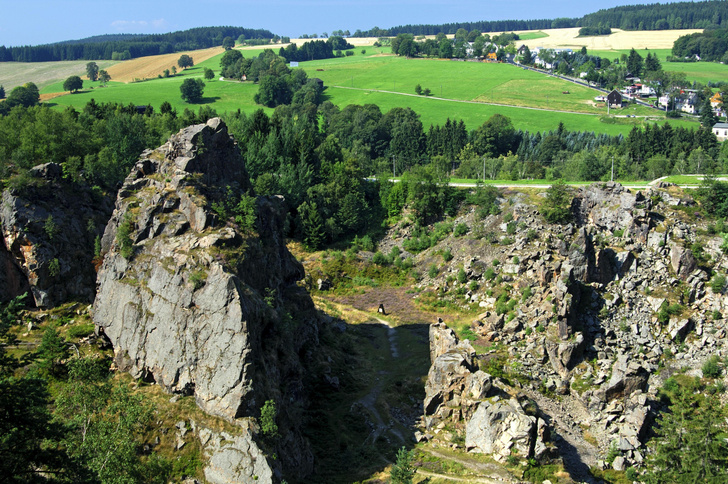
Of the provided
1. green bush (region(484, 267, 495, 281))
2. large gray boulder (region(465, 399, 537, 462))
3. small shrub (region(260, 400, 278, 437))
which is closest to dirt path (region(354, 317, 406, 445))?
large gray boulder (region(465, 399, 537, 462))

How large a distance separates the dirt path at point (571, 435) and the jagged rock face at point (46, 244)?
44.6m

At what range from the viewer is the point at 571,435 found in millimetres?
48844

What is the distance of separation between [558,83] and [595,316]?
150m

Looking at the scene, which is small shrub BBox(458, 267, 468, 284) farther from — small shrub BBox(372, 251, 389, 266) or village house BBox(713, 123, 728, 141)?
village house BBox(713, 123, 728, 141)

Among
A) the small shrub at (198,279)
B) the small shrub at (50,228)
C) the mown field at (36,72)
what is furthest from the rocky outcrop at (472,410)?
the mown field at (36,72)

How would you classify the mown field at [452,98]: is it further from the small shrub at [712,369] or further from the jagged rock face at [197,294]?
the jagged rock face at [197,294]

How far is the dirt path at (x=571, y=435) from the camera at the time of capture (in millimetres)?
44625

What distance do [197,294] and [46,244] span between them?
80.4ft

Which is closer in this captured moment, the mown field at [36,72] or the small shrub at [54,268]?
the small shrub at [54,268]

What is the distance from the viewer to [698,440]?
39.2 m

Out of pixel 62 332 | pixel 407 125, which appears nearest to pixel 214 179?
pixel 62 332

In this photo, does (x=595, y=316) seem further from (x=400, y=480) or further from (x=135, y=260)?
(x=135, y=260)

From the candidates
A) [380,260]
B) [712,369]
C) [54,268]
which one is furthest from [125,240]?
[712,369]

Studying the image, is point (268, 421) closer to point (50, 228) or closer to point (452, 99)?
point (50, 228)
